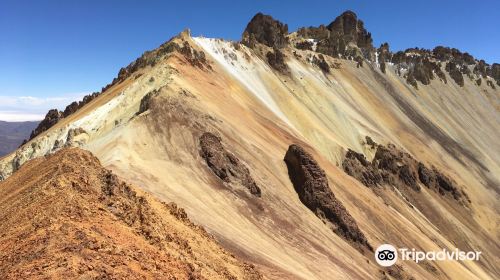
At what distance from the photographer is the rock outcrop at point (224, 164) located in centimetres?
2945

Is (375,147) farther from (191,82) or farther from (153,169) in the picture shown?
(153,169)

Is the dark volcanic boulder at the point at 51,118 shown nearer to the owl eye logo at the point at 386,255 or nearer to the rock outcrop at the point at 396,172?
the rock outcrop at the point at 396,172

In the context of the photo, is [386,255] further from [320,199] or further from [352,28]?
[352,28]

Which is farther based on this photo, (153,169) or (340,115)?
(340,115)

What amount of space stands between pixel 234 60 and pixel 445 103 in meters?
73.0

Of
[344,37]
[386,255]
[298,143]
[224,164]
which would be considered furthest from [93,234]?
[344,37]

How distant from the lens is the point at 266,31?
87062mm

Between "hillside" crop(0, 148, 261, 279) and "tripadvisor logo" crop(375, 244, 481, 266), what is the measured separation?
19778 mm

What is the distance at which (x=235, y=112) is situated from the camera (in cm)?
4150

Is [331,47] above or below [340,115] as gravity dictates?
above

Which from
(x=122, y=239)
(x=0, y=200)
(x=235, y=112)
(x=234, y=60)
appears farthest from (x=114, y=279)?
(x=234, y=60)

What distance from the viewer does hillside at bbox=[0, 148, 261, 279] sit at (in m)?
9.85

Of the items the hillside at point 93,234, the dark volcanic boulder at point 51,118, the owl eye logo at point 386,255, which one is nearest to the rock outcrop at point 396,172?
the owl eye logo at point 386,255

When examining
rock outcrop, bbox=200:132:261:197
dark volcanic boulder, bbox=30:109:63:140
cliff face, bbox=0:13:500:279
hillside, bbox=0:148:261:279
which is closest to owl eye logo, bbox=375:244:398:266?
cliff face, bbox=0:13:500:279
